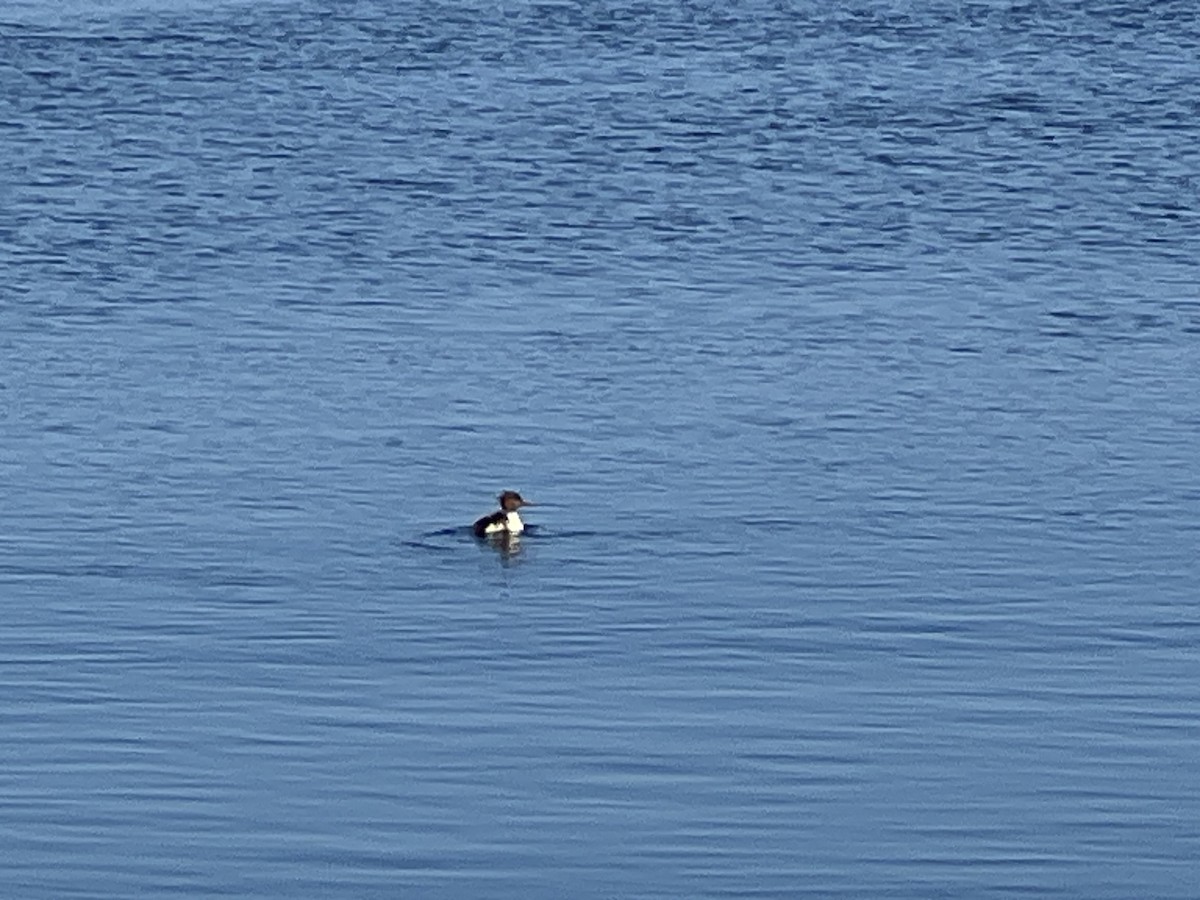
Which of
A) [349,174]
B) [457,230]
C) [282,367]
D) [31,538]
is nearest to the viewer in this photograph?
[31,538]

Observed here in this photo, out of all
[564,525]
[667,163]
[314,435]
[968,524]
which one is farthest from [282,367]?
[667,163]

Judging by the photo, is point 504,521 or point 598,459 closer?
point 504,521

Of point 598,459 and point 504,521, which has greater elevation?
point 598,459

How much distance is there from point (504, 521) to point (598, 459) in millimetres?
2885

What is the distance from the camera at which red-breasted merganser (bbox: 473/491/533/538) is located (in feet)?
80.8

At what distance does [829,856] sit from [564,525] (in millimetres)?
7372

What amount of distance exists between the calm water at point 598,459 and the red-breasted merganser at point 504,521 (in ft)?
0.66

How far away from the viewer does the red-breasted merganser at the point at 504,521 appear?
2462cm

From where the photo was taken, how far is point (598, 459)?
27.5 m

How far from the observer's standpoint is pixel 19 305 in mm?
33156

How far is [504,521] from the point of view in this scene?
24.7 m

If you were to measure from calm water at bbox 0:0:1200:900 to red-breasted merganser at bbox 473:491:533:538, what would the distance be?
20cm

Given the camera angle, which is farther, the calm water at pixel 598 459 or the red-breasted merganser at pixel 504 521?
the red-breasted merganser at pixel 504 521

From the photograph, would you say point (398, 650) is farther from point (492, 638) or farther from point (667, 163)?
point (667, 163)
